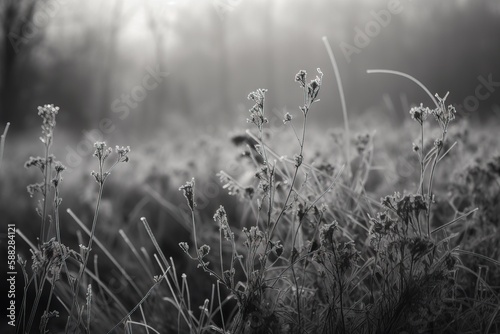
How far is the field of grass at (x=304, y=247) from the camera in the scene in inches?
35.4

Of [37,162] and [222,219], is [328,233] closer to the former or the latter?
[222,219]

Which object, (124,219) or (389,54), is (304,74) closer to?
(124,219)

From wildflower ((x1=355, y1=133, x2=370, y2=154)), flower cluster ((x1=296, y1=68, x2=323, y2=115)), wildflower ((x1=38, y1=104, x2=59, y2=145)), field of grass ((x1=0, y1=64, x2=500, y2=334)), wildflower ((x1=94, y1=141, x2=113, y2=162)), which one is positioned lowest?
field of grass ((x1=0, y1=64, x2=500, y2=334))

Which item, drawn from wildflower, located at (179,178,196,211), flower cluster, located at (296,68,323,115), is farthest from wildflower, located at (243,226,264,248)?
flower cluster, located at (296,68,323,115)

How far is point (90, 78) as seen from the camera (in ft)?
31.0

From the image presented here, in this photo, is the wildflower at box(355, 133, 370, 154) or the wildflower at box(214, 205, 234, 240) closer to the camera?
the wildflower at box(214, 205, 234, 240)

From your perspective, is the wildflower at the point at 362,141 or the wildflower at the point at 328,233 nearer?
the wildflower at the point at 328,233

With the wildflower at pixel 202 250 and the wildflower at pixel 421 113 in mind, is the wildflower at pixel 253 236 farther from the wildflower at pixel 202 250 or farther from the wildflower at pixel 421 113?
the wildflower at pixel 421 113

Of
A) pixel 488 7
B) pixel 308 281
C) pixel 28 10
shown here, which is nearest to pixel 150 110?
pixel 28 10

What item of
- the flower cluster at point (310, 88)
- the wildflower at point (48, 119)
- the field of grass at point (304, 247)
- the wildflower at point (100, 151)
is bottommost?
the field of grass at point (304, 247)

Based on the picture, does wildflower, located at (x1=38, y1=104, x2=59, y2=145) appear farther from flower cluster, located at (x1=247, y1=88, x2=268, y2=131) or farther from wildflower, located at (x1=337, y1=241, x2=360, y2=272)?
wildflower, located at (x1=337, y1=241, x2=360, y2=272)

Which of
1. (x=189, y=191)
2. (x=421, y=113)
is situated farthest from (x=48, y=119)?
(x=421, y=113)

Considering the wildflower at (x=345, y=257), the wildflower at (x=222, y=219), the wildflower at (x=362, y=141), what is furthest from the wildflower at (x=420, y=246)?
the wildflower at (x=362, y=141)

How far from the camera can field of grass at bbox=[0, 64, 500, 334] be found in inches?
35.4
